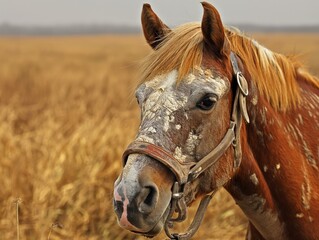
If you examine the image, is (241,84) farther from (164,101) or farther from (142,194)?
(142,194)

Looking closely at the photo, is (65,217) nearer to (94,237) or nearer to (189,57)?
(94,237)

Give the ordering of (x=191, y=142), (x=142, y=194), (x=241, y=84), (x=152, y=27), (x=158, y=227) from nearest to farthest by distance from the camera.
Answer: (x=142, y=194) → (x=158, y=227) → (x=191, y=142) → (x=241, y=84) → (x=152, y=27)

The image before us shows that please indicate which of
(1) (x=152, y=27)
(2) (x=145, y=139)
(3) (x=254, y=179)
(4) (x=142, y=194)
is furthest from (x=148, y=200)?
(1) (x=152, y=27)

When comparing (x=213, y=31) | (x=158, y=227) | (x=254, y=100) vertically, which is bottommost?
(x=158, y=227)

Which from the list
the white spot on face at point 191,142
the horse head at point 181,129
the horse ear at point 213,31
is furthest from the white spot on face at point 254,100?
the white spot on face at point 191,142

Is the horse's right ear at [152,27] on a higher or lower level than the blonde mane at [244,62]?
higher

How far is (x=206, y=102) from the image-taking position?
2.38 meters

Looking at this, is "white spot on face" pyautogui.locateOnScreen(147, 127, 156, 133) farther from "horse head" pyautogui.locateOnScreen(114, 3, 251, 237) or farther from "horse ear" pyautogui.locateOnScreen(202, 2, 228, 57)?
"horse ear" pyautogui.locateOnScreen(202, 2, 228, 57)

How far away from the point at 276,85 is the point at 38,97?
425 inches

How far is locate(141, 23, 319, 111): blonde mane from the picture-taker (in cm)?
247

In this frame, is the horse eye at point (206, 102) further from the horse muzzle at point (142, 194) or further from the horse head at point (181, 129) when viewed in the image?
the horse muzzle at point (142, 194)

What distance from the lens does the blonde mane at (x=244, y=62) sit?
8.10ft

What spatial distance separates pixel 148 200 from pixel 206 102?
49 cm

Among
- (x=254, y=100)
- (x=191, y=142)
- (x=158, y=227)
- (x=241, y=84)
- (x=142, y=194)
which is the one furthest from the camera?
(x=254, y=100)
